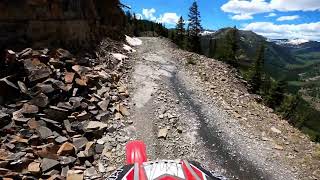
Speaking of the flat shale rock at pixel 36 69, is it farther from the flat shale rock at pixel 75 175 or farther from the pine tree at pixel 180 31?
the pine tree at pixel 180 31

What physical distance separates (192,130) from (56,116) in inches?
345

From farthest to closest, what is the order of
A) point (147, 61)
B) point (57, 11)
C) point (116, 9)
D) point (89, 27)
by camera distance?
point (116, 9), point (147, 61), point (89, 27), point (57, 11)

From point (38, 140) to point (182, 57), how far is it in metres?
23.4

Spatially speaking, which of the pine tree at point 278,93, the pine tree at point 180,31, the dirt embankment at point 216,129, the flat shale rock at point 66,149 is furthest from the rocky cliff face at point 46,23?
the pine tree at point 180,31

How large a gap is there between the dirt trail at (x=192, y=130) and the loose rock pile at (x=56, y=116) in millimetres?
1830

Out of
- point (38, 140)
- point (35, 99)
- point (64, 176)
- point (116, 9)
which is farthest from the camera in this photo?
point (116, 9)

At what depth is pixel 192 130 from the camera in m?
20.7

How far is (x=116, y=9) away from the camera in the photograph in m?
41.9

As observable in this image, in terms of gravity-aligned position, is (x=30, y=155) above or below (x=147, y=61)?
below

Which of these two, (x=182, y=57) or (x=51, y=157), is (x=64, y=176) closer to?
(x=51, y=157)

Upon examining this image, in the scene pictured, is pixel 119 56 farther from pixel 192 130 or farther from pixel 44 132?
pixel 44 132

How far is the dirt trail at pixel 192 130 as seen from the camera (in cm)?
1809

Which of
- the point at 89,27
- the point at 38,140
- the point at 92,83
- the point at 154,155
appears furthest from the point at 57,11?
the point at 154,155

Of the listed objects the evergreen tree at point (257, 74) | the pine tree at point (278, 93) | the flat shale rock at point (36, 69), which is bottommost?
the pine tree at point (278, 93)
